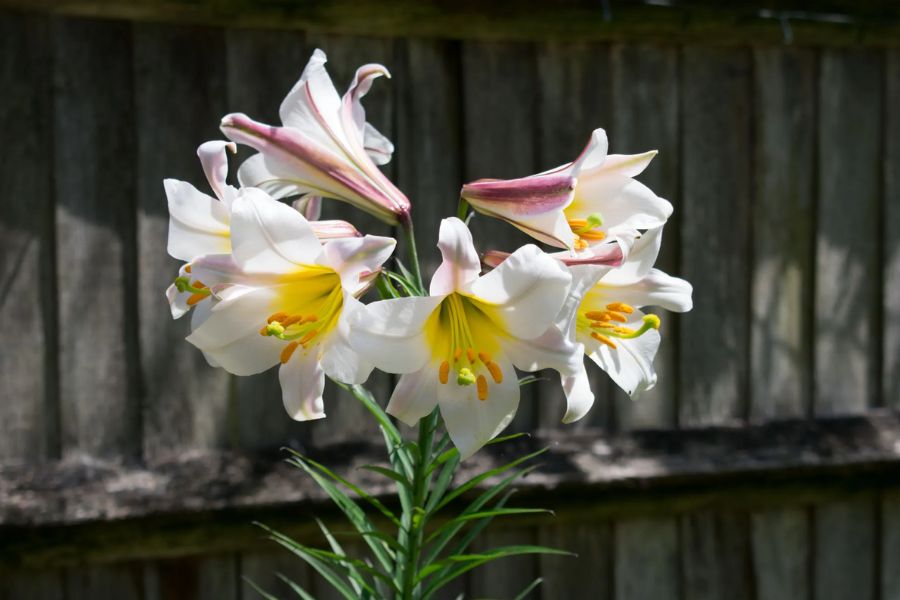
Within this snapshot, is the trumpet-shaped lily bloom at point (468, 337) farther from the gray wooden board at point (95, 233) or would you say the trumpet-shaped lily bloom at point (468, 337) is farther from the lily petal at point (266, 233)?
the gray wooden board at point (95, 233)

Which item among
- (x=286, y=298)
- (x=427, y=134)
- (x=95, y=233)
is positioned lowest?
(x=286, y=298)

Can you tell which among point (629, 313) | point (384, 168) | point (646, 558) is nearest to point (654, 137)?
point (384, 168)

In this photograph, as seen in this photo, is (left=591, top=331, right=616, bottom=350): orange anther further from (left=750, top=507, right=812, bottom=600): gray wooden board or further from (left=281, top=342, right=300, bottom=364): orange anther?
(left=750, top=507, right=812, bottom=600): gray wooden board

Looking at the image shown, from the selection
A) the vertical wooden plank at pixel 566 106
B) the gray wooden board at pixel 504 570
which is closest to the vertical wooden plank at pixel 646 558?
the gray wooden board at pixel 504 570

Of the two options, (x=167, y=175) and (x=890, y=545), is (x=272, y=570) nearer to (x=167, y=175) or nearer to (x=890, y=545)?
(x=167, y=175)

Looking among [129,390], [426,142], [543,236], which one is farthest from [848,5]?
[129,390]

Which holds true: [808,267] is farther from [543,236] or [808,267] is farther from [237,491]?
[543,236]
